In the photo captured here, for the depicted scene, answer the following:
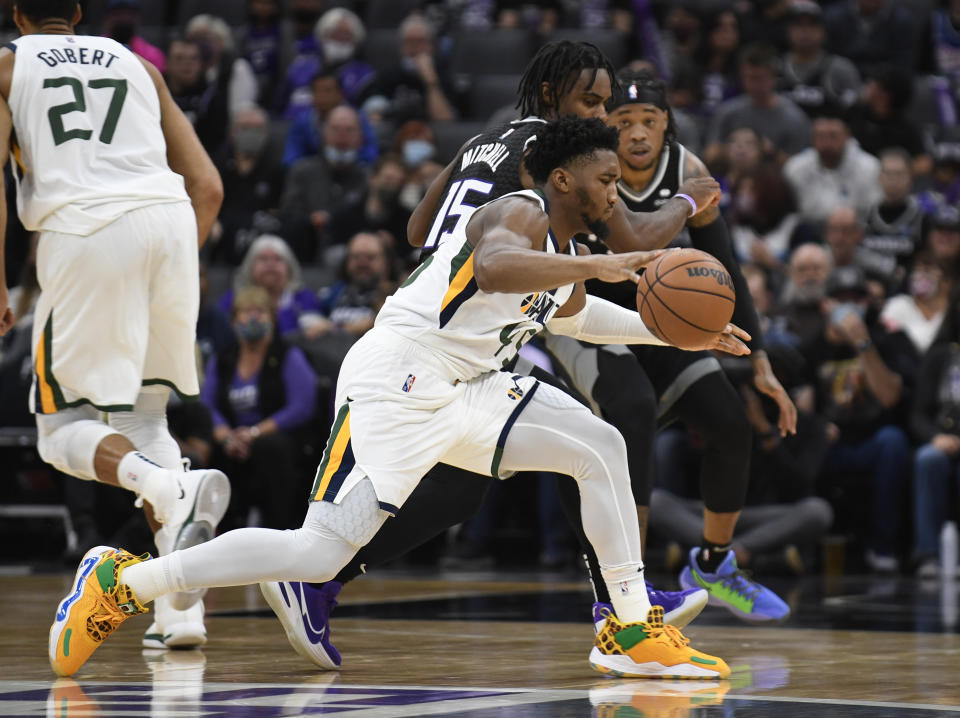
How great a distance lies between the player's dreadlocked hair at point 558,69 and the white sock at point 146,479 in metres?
1.73

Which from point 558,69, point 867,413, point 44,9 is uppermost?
point 44,9

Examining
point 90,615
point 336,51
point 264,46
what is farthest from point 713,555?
point 264,46

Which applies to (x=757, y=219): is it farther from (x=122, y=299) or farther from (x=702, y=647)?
(x=122, y=299)

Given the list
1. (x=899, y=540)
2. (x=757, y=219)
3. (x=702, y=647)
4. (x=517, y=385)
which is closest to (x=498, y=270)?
(x=517, y=385)

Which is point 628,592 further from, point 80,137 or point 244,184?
point 244,184

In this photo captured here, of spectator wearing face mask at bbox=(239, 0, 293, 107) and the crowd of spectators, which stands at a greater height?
spectator wearing face mask at bbox=(239, 0, 293, 107)

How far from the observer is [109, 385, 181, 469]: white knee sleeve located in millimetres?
5492

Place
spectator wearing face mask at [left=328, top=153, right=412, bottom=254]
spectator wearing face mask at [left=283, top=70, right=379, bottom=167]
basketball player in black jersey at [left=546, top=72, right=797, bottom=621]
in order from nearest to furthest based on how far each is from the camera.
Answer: basketball player in black jersey at [left=546, top=72, right=797, bottom=621]
spectator wearing face mask at [left=328, top=153, right=412, bottom=254]
spectator wearing face mask at [left=283, top=70, right=379, bottom=167]

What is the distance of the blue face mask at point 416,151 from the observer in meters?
12.7

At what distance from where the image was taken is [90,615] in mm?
4629

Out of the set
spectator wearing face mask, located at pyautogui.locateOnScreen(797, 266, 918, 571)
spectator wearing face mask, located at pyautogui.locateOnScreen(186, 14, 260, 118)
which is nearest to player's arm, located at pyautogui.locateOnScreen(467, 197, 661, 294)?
spectator wearing face mask, located at pyautogui.locateOnScreen(797, 266, 918, 571)

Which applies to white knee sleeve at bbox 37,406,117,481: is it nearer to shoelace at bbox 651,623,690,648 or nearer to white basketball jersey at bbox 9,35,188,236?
Answer: white basketball jersey at bbox 9,35,188,236

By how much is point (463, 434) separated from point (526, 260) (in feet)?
2.03

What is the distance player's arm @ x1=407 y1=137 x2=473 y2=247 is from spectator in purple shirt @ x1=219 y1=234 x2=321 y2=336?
5696mm
